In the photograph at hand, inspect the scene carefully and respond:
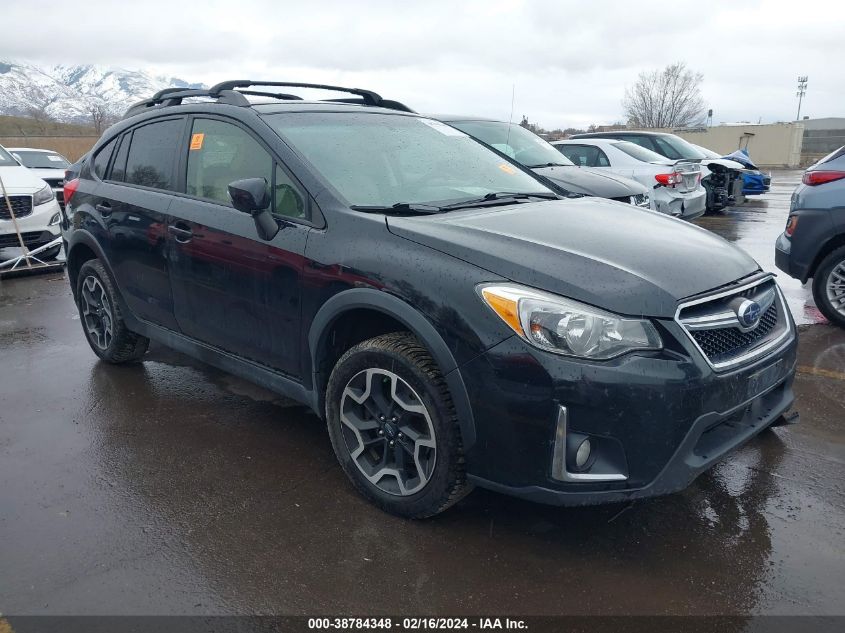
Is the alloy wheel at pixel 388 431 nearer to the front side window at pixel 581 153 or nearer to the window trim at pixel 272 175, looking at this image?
the window trim at pixel 272 175

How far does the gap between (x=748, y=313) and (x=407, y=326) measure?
1408 mm

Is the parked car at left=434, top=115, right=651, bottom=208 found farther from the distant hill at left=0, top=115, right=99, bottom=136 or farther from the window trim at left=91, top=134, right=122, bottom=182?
the distant hill at left=0, top=115, right=99, bottom=136

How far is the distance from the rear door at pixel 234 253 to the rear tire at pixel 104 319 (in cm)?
97

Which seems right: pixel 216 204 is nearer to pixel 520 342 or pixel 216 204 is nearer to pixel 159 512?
pixel 159 512

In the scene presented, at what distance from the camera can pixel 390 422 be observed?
3.02 m

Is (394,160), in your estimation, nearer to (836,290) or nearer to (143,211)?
(143,211)

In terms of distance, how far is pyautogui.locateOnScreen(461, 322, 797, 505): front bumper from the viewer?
8.20 ft

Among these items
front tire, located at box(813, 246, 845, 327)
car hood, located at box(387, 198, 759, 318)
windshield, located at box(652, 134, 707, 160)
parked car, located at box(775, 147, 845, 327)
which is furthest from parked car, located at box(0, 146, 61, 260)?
windshield, located at box(652, 134, 707, 160)

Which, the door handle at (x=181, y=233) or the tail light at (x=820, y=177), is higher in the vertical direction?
the tail light at (x=820, y=177)

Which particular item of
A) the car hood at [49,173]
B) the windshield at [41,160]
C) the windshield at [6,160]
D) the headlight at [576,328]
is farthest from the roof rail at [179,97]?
the windshield at [41,160]

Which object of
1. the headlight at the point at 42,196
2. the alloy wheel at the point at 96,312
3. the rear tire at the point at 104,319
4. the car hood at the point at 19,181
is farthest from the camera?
the headlight at the point at 42,196

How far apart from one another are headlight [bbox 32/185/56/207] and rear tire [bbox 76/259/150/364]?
14.2 ft

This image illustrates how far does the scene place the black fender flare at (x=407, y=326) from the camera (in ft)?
8.89

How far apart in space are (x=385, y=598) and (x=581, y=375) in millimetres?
1088
